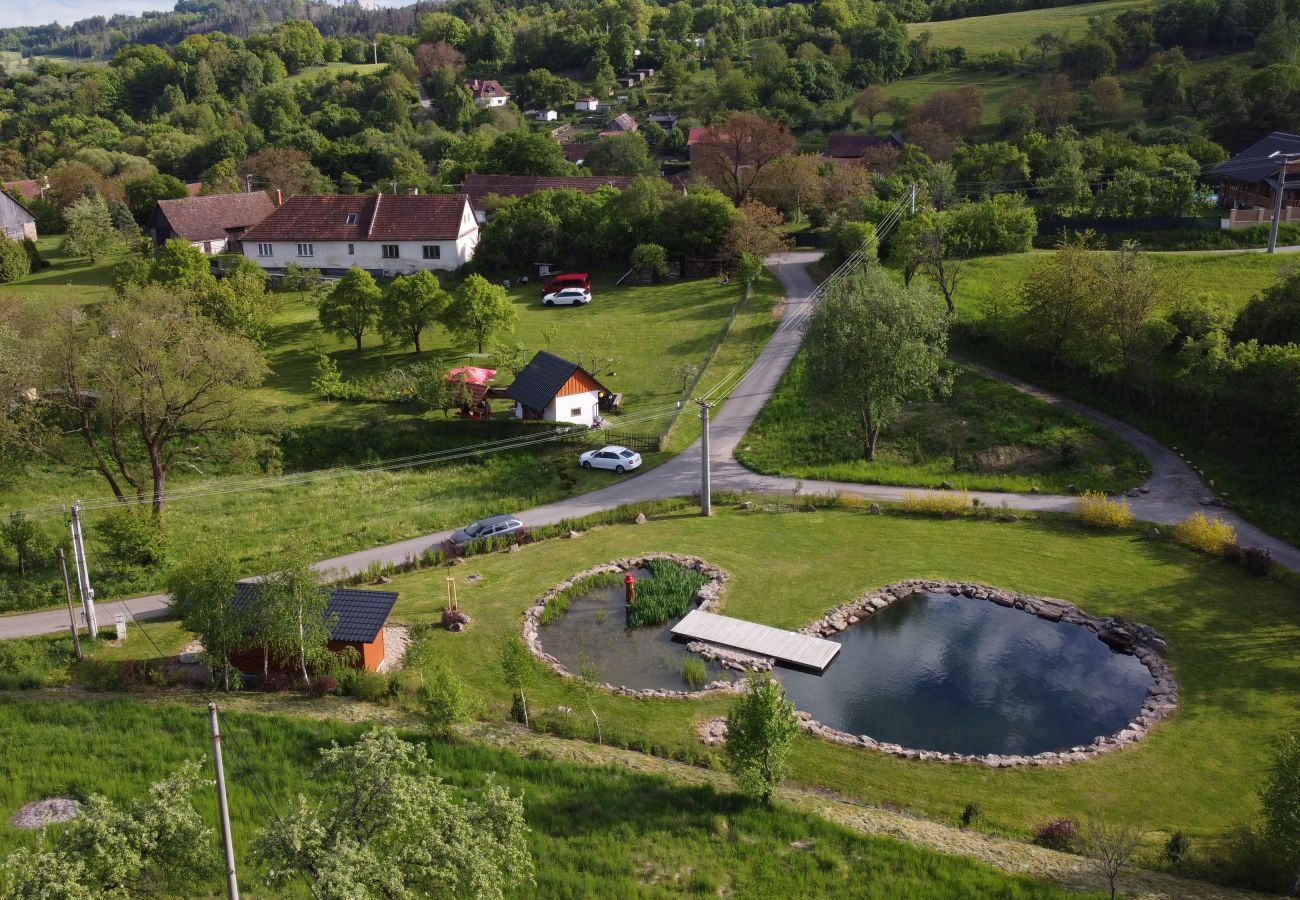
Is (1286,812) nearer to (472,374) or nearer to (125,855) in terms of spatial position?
(125,855)

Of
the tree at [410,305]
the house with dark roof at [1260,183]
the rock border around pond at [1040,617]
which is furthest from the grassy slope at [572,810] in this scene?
the house with dark roof at [1260,183]

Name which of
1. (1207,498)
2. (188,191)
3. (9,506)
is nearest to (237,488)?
(9,506)

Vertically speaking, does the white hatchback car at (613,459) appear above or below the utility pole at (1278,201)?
below

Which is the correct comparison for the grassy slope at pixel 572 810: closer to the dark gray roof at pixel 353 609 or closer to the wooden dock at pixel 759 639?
the dark gray roof at pixel 353 609

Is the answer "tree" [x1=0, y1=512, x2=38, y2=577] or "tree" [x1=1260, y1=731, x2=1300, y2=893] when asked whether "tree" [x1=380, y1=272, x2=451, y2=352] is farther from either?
"tree" [x1=1260, y1=731, x2=1300, y2=893]

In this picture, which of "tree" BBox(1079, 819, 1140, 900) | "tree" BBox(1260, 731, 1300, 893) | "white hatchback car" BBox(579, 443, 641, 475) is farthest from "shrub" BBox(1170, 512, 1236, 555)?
"white hatchback car" BBox(579, 443, 641, 475)

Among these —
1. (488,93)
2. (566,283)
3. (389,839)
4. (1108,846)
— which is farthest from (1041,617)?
(488,93)
